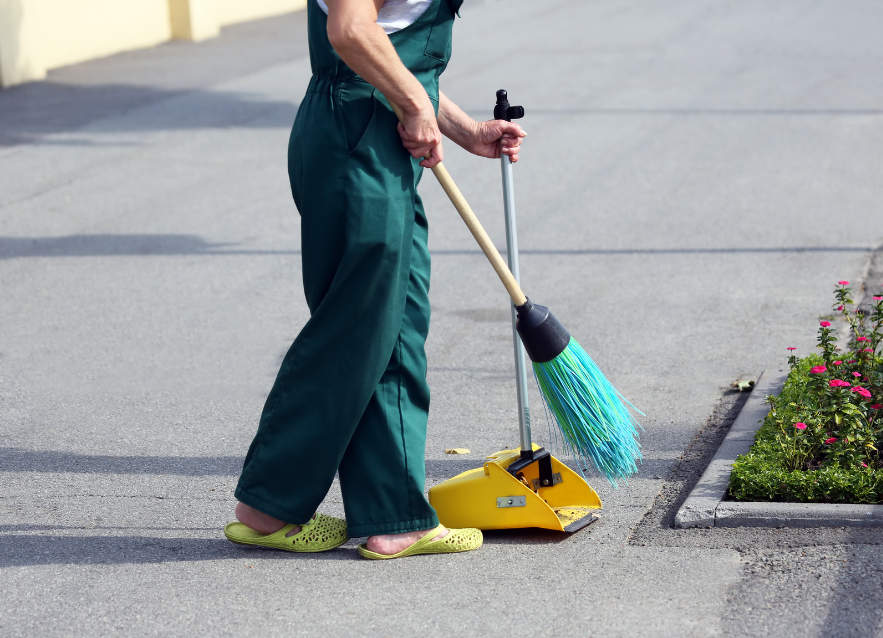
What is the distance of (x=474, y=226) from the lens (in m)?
3.31

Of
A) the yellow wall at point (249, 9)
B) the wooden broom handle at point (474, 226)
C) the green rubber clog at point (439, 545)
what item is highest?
the yellow wall at point (249, 9)

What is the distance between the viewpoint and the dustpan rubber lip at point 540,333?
3.39m

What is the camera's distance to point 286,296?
634 centimetres

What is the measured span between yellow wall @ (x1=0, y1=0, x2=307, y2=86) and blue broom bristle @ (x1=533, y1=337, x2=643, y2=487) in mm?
11495

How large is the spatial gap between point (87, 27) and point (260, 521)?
42.0 feet

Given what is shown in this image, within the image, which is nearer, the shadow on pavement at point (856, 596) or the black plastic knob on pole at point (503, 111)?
the shadow on pavement at point (856, 596)

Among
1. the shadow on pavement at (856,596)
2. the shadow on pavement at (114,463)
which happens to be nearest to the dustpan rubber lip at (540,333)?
the shadow on pavement at (856,596)

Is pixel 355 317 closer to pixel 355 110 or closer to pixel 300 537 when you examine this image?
pixel 355 110

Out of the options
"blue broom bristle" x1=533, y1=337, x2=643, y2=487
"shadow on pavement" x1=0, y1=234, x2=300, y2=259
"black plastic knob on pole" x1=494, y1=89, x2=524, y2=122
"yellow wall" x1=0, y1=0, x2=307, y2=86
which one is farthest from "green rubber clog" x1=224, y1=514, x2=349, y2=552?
"yellow wall" x1=0, y1=0, x2=307, y2=86

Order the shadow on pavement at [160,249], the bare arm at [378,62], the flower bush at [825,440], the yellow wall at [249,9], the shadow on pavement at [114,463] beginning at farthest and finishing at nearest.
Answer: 1. the yellow wall at [249,9]
2. the shadow on pavement at [160,249]
3. the shadow on pavement at [114,463]
4. the flower bush at [825,440]
5. the bare arm at [378,62]

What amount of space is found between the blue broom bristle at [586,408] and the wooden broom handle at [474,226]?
0.23 metres

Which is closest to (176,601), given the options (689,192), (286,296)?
(286,296)

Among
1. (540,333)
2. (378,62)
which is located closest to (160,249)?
(540,333)

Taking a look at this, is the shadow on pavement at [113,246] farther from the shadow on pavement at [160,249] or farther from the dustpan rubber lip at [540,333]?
the dustpan rubber lip at [540,333]
